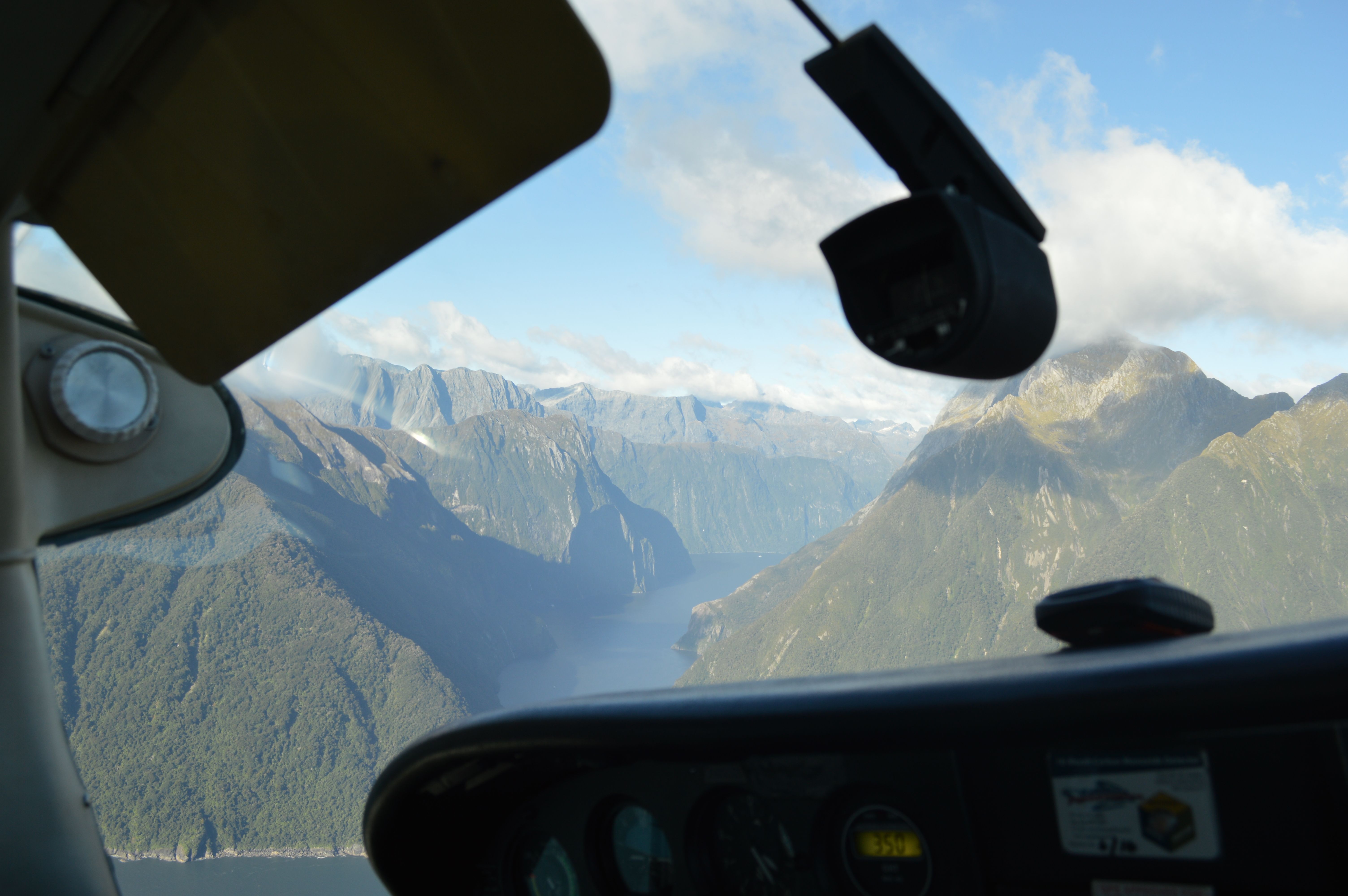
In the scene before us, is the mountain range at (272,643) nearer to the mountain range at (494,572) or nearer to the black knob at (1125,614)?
the mountain range at (494,572)

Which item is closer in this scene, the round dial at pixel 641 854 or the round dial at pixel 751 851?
the round dial at pixel 751 851

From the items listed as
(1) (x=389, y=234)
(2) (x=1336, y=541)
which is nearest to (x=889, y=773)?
(1) (x=389, y=234)

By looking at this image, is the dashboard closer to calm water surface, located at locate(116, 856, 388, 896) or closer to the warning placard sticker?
the warning placard sticker

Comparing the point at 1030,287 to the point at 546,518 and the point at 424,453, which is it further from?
the point at 546,518

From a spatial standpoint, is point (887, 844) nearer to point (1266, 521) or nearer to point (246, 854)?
point (246, 854)

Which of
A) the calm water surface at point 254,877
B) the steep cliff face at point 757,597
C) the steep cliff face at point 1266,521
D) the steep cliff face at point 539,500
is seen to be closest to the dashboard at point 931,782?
the calm water surface at point 254,877

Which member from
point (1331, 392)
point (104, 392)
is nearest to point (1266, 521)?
point (1331, 392)
